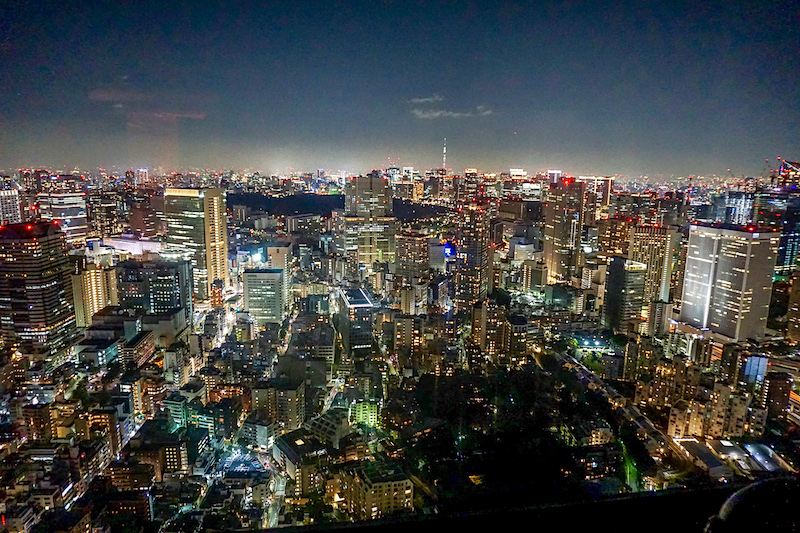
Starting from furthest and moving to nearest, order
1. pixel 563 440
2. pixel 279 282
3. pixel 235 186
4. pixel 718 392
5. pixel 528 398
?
1. pixel 235 186
2. pixel 279 282
3. pixel 528 398
4. pixel 718 392
5. pixel 563 440

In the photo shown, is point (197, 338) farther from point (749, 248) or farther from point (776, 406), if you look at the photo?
point (749, 248)

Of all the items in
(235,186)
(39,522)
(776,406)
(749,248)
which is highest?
(235,186)

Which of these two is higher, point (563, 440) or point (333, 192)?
point (333, 192)

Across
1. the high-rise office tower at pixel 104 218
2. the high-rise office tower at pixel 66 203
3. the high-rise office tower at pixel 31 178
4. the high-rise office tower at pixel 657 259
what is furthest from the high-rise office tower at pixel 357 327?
the high-rise office tower at pixel 104 218

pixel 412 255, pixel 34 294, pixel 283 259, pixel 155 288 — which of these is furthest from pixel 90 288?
pixel 412 255

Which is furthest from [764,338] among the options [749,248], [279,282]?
[279,282]

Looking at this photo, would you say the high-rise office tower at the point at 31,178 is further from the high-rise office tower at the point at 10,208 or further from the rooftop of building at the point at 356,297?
the rooftop of building at the point at 356,297

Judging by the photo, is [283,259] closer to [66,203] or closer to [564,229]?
[66,203]

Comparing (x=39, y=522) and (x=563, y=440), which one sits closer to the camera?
(x=39, y=522)
